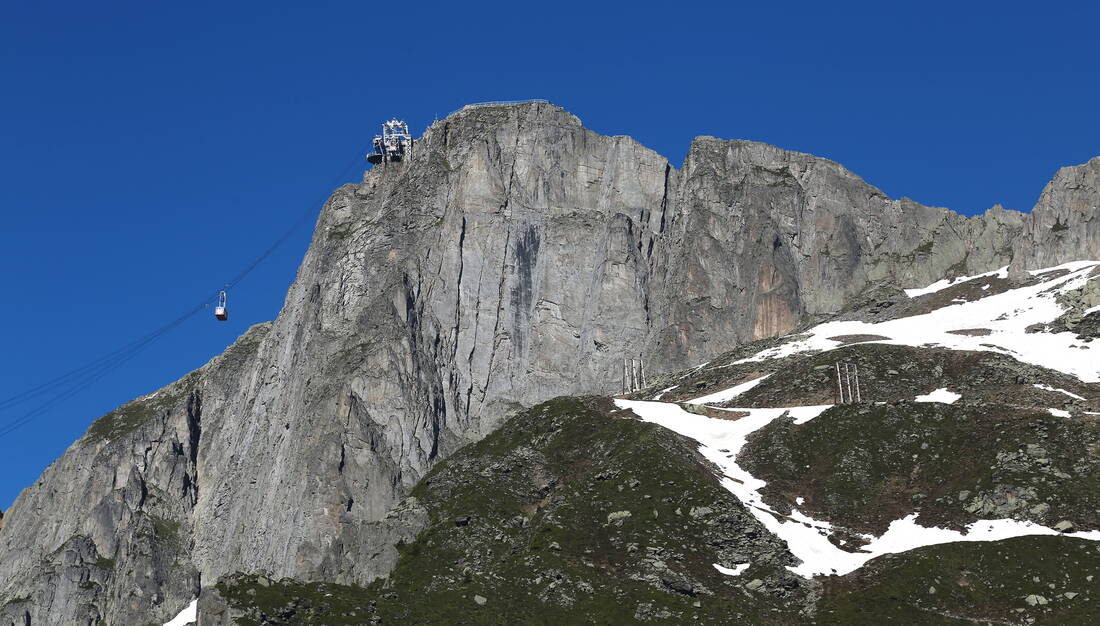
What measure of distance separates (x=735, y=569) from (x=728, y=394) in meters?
48.1

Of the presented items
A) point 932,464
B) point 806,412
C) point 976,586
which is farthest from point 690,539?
point 806,412

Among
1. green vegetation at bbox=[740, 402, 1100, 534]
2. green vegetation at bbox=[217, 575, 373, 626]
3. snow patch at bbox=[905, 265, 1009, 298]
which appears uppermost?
snow patch at bbox=[905, 265, 1009, 298]

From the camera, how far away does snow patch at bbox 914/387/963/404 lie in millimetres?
132562

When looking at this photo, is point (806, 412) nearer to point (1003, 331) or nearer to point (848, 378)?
point (848, 378)

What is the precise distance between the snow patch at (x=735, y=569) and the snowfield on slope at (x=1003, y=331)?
50.6m

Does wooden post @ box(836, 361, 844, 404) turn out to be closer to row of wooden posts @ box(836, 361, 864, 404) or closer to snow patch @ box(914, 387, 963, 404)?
row of wooden posts @ box(836, 361, 864, 404)

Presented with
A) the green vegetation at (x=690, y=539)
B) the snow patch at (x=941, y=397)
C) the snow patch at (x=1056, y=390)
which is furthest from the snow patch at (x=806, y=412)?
the snow patch at (x=1056, y=390)

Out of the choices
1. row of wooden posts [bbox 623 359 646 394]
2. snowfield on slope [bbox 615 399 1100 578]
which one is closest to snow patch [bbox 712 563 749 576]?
snowfield on slope [bbox 615 399 1100 578]

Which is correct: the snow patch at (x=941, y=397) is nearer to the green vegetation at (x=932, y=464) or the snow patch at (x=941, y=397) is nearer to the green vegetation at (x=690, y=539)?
the green vegetation at (x=932, y=464)

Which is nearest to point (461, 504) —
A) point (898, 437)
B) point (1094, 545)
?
point (898, 437)

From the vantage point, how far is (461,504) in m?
122

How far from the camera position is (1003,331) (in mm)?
158125

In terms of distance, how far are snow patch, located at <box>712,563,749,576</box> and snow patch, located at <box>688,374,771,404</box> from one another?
4480 cm

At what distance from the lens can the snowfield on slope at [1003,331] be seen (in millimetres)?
143875
